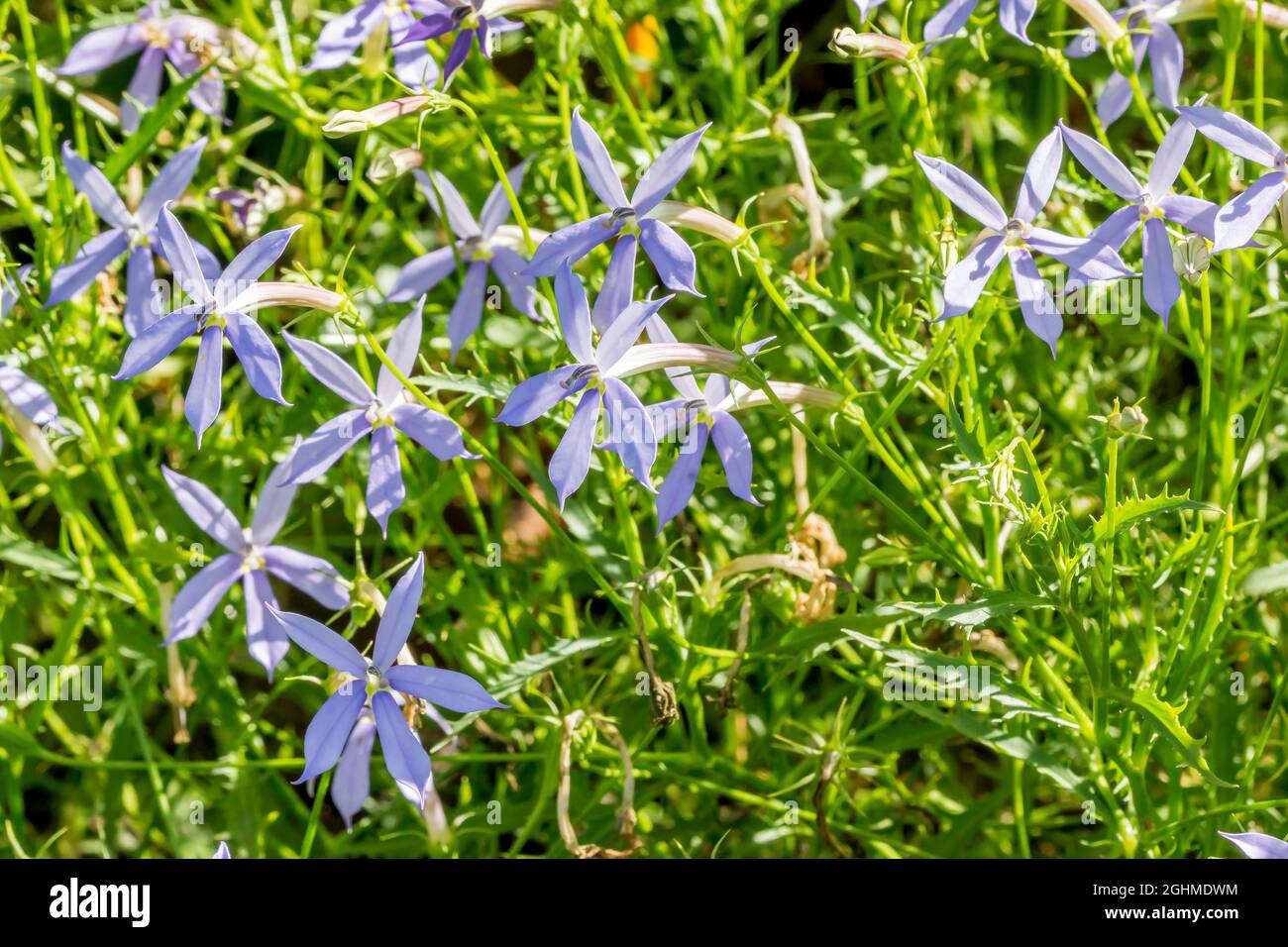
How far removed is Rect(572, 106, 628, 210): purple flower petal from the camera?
3.13 ft

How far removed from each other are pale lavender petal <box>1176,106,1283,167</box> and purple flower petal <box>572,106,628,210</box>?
392 millimetres

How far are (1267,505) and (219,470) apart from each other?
116cm

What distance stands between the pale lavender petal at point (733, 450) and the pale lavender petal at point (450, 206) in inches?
14.0

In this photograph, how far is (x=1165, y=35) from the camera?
1187mm

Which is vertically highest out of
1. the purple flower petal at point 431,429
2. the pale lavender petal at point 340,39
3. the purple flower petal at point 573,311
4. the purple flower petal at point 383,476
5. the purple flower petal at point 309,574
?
the pale lavender petal at point 340,39

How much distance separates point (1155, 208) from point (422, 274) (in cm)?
70

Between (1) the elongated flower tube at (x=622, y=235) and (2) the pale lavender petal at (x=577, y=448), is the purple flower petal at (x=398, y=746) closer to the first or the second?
(2) the pale lavender petal at (x=577, y=448)

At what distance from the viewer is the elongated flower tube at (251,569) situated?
1216 millimetres

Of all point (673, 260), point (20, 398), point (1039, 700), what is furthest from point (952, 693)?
point (20, 398)

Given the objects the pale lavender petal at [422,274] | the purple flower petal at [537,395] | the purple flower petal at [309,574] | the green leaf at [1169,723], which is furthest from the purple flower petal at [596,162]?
the green leaf at [1169,723]

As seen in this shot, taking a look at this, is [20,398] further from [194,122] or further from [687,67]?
[687,67]

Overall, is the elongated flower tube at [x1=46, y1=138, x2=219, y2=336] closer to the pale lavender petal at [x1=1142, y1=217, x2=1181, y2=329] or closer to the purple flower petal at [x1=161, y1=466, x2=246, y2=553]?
the purple flower petal at [x1=161, y1=466, x2=246, y2=553]

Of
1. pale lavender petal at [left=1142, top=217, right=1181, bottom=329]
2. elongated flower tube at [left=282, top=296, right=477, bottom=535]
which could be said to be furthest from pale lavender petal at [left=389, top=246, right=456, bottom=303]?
pale lavender petal at [left=1142, top=217, right=1181, bottom=329]

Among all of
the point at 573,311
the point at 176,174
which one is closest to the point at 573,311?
the point at 573,311
